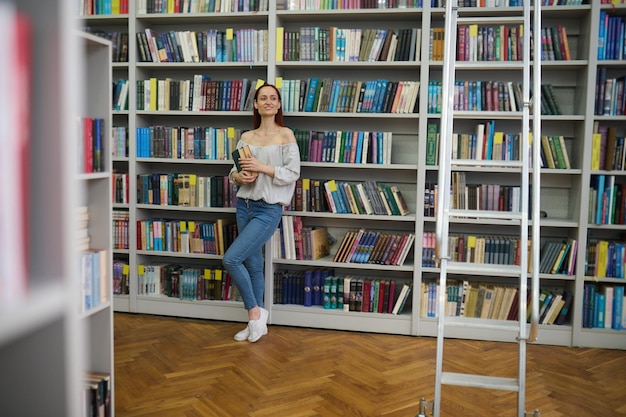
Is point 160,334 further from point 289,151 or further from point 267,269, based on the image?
point 289,151

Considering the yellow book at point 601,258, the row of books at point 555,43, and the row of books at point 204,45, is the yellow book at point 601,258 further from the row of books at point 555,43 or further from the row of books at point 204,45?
the row of books at point 204,45

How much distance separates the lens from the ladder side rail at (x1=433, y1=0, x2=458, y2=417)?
2477 mm

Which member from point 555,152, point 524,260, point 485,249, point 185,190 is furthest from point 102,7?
point 524,260

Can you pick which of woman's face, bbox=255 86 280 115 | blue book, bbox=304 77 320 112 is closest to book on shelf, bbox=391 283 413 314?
blue book, bbox=304 77 320 112

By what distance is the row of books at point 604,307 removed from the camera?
3760 millimetres

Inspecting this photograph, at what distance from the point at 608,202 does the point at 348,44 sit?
199 centimetres

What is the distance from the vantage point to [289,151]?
149 inches

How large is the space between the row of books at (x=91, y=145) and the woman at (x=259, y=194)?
61.2 inches

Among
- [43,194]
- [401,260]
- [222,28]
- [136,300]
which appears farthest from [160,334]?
[43,194]

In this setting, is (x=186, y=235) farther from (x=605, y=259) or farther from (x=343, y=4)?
(x=605, y=259)

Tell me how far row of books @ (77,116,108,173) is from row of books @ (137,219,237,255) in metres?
2.05

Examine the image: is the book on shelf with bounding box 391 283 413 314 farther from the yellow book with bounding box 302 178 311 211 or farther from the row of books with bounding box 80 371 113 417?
the row of books with bounding box 80 371 113 417

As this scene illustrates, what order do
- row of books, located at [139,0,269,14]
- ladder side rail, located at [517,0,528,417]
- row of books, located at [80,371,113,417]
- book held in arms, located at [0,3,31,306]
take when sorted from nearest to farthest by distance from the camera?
book held in arms, located at [0,3,31,306], row of books, located at [80,371,113,417], ladder side rail, located at [517,0,528,417], row of books, located at [139,0,269,14]

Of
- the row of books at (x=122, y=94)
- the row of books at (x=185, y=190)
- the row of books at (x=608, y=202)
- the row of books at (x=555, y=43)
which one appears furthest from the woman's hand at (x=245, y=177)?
the row of books at (x=608, y=202)
